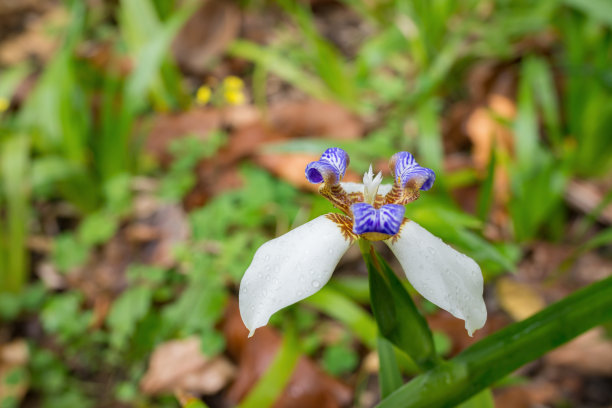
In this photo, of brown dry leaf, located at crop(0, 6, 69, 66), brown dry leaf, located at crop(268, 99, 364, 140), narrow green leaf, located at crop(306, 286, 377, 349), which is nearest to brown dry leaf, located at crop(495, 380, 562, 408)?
narrow green leaf, located at crop(306, 286, 377, 349)

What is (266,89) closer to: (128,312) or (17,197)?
(17,197)

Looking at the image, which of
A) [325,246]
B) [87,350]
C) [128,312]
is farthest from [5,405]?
[325,246]

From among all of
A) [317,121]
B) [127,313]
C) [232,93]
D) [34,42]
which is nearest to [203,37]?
[232,93]

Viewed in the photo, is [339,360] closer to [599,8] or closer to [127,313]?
[127,313]

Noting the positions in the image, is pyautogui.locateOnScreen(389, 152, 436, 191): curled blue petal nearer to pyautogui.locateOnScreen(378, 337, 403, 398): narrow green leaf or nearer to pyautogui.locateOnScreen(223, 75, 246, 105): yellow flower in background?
pyautogui.locateOnScreen(378, 337, 403, 398): narrow green leaf

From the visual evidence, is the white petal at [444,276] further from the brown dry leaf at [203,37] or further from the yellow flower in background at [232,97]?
the brown dry leaf at [203,37]
